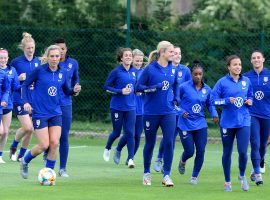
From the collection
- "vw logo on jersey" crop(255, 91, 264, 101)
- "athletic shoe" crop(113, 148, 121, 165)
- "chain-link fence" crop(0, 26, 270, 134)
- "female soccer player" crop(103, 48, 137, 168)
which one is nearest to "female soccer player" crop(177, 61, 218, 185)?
"vw logo on jersey" crop(255, 91, 264, 101)

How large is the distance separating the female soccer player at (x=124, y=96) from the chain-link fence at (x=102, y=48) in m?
6.25

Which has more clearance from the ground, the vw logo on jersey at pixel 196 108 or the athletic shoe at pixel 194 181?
the vw logo on jersey at pixel 196 108

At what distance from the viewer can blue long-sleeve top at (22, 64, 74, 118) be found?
15391mm

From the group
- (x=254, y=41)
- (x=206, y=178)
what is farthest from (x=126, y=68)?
(x=254, y=41)

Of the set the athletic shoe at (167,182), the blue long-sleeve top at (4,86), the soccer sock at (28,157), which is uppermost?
the blue long-sleeve top at (4,86)

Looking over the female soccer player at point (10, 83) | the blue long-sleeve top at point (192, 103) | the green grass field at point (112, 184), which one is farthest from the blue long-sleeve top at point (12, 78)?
the blue long-sleeve top at point (192, 103)

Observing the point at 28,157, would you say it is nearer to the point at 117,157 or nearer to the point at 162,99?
the point at 162,99

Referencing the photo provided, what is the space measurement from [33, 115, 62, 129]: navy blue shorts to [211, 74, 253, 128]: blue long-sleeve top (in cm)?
236

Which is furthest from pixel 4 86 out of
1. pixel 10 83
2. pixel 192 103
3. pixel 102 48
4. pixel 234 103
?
pixel 102 48

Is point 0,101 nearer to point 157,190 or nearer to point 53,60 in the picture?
point 53,60

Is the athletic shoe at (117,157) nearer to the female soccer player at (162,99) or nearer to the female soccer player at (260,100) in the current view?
the female soccer player at (260,100)

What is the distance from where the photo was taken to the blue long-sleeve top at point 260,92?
53.7 feet

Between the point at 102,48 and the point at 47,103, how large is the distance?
10.6 meters

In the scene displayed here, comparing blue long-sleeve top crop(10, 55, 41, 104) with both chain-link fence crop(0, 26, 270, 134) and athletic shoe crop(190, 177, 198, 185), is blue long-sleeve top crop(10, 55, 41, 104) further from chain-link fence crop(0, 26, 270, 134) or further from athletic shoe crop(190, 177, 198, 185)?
chain-link fence crop(0, 26, 270, 134)
